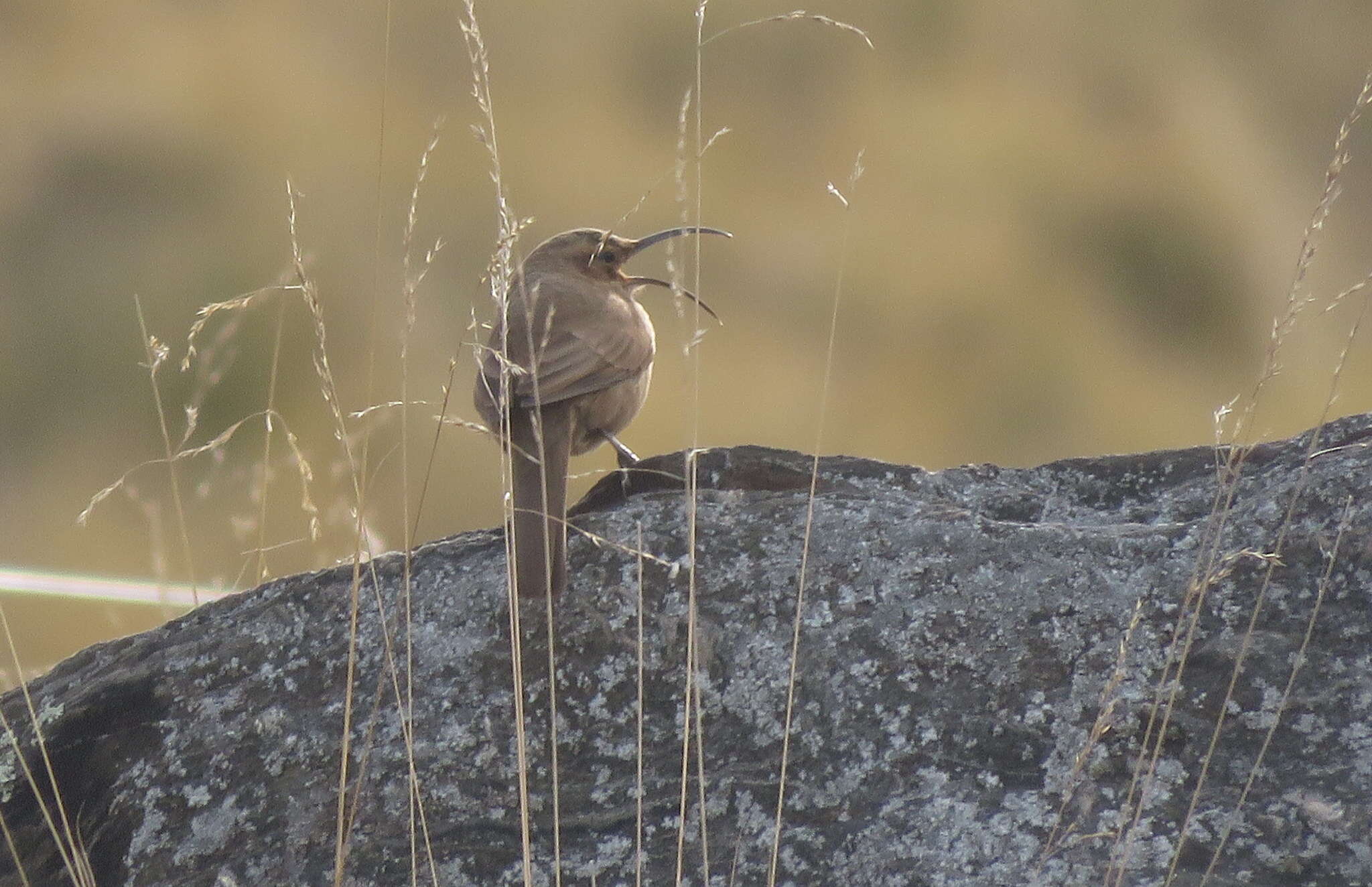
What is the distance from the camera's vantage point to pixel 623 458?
506cm

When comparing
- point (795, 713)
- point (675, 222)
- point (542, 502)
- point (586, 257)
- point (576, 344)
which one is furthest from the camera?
point (675, 222)

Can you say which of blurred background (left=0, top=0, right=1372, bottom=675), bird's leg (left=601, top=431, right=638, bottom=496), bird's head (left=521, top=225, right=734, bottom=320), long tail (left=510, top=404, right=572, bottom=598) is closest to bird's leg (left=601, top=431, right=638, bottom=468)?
bird's leg (left=601, top=431, right=638, bottom=496)

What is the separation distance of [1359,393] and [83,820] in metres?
17.7

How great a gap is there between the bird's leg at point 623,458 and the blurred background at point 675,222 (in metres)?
7.80

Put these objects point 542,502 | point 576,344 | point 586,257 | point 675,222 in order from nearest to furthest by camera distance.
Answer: point 542,502 → point 576,344 → point 586,257 → point 675,222

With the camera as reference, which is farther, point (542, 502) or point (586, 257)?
point (586, 257)

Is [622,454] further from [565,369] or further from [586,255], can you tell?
[586,255]

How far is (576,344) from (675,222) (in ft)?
35.0

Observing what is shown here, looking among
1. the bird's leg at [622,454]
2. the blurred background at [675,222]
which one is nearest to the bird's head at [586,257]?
the bird's leg at [622,454]

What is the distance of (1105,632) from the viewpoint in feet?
11.3

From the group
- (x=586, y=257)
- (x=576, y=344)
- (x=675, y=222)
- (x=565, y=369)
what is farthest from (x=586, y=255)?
(x=675, y=222)

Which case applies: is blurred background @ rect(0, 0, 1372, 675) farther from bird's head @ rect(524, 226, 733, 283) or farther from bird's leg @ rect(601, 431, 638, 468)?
bird's leg @ rect(601, 431, 638, 468)

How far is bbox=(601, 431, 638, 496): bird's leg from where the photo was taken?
14.3 feet

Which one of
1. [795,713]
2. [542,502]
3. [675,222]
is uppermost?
[675,222]
